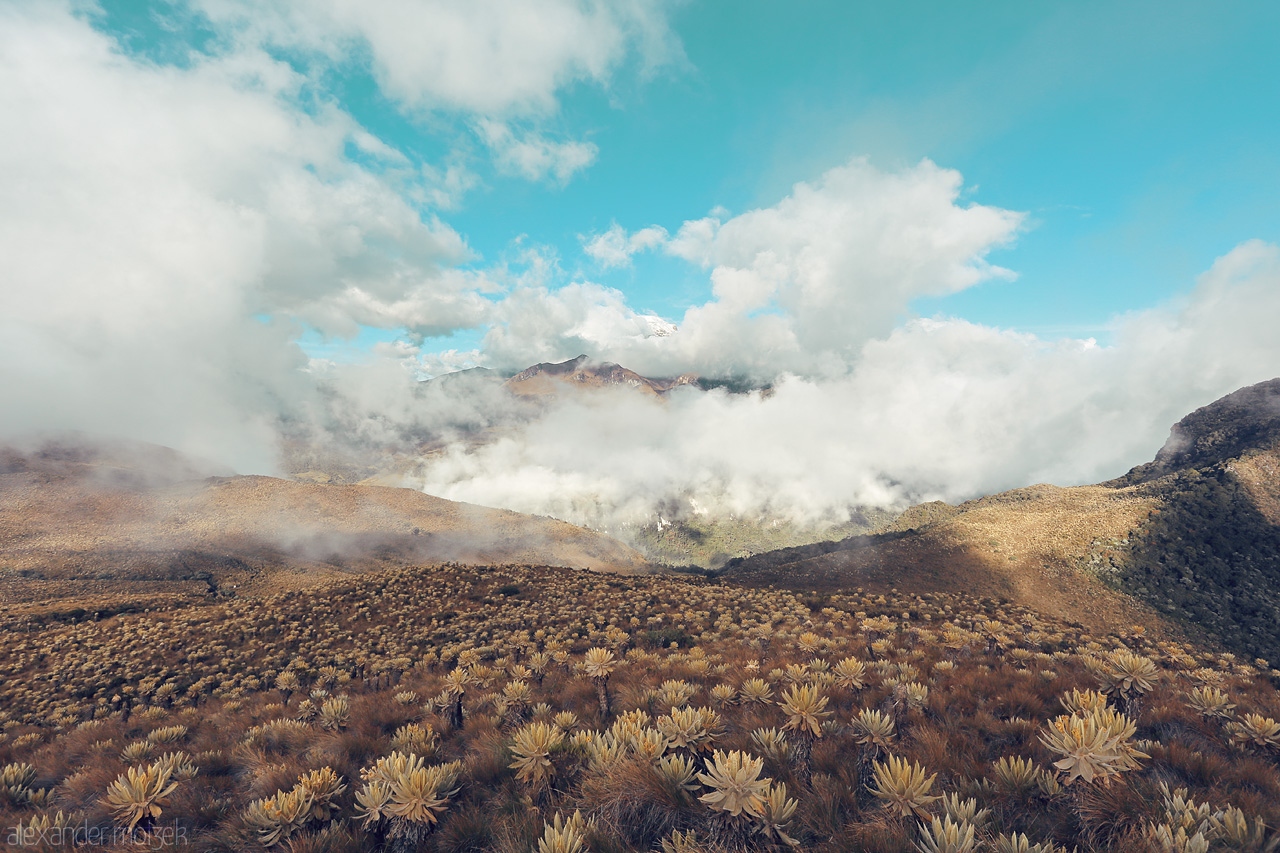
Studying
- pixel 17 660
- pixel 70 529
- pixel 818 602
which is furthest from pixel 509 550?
pixel 818 602

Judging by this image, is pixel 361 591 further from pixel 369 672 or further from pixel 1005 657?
pixel 1005 657

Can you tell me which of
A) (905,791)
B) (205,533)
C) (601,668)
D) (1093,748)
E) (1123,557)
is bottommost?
(1123,557)

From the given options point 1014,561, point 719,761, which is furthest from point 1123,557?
point 719,761

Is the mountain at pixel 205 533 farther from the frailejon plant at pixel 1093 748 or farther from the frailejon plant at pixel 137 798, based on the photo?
the frailejon plant at pixel 1093 748

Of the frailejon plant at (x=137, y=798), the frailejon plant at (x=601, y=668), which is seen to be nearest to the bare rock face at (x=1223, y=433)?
the frailejon plant at (x=601, y=668)

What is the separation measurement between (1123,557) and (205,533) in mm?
175878

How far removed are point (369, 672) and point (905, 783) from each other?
21.3 m

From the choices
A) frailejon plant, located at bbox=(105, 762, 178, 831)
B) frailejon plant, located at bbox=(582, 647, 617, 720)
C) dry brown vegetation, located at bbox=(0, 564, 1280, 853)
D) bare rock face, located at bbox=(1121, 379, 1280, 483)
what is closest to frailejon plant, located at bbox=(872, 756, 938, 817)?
dry brown vegetation, located at bbox=(0, 564, 1280, 853)

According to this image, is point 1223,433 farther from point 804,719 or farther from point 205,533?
point 205,533

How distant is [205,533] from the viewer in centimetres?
10400

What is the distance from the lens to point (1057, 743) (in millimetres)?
4266

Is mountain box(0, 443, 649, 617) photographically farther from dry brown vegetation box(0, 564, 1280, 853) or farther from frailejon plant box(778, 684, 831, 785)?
frailejon plant box(778, 684, 831, 785)

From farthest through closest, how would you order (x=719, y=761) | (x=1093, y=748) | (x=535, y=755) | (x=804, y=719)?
1. (x=804, y=719)
2. (x=535, y=755)
3. (x=1093, y=748)
4. (x=719, y=761)

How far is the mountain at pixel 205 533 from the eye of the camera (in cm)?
7512
